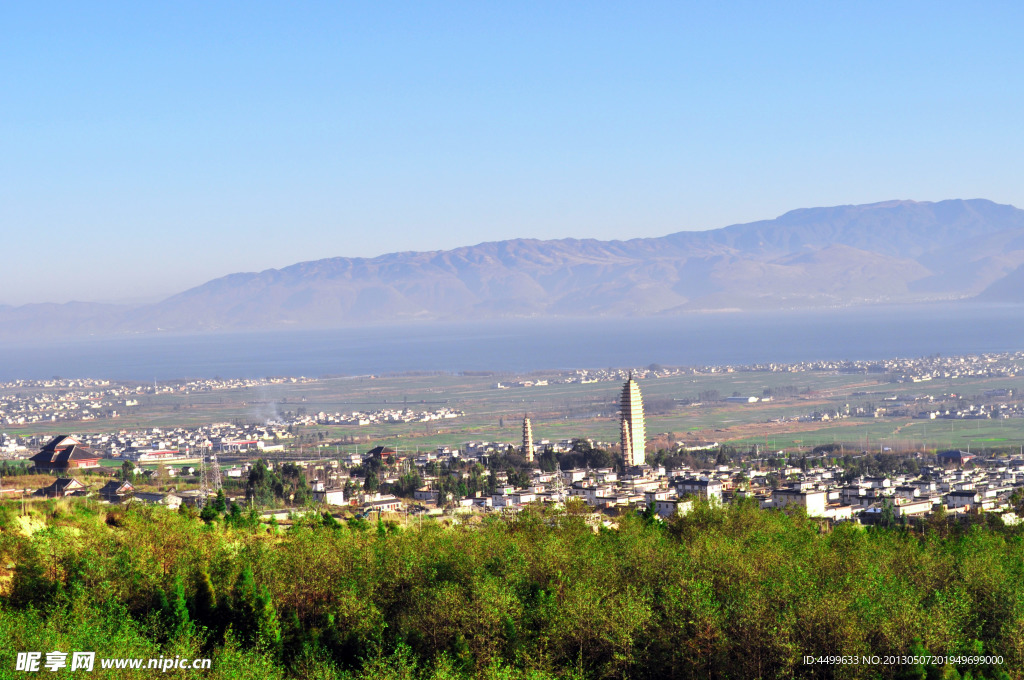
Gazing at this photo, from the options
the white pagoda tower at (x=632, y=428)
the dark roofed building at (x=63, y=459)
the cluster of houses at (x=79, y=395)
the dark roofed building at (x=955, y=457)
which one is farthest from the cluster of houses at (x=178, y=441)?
the dark roofed building at (x=955, y=457)

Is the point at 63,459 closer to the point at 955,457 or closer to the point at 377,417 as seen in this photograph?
the point at 955,457

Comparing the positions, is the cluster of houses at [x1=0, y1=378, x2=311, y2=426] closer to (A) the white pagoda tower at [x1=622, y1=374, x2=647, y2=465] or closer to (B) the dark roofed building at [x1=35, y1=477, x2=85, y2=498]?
(A) the white pagoda tower at [x1=622, y1=374, x2=647, y2=465]

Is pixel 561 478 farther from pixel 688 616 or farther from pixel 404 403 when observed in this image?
pixel 404 403

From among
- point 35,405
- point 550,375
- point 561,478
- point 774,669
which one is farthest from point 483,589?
point 550,375

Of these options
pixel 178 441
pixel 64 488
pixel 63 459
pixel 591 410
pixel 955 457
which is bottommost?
pixel 955 457

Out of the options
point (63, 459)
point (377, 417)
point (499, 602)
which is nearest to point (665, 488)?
point (63, 459)

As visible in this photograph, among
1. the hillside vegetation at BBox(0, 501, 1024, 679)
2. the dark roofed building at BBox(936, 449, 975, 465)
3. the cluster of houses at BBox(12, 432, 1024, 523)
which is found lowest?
the dark roofed building at BBox(936, 449, 975, 465)

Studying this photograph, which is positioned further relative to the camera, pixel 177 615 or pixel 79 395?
pixel 79 395

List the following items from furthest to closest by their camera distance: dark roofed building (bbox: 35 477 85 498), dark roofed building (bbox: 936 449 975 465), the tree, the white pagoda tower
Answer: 1. dark roofed building (bbox: 936 449 975 465)
2. the white pagoda tower
3. dark roofed building (bbox: 35 477 85 498)
4. the tree

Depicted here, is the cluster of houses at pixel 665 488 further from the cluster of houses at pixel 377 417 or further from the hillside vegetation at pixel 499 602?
the cluster of houses at pixel 377 417

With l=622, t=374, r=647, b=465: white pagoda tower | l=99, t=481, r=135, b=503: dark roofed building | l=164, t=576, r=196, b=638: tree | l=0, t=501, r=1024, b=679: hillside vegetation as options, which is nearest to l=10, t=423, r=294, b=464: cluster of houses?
l=622, t=374, r=647, b=465: white pagoda tower
